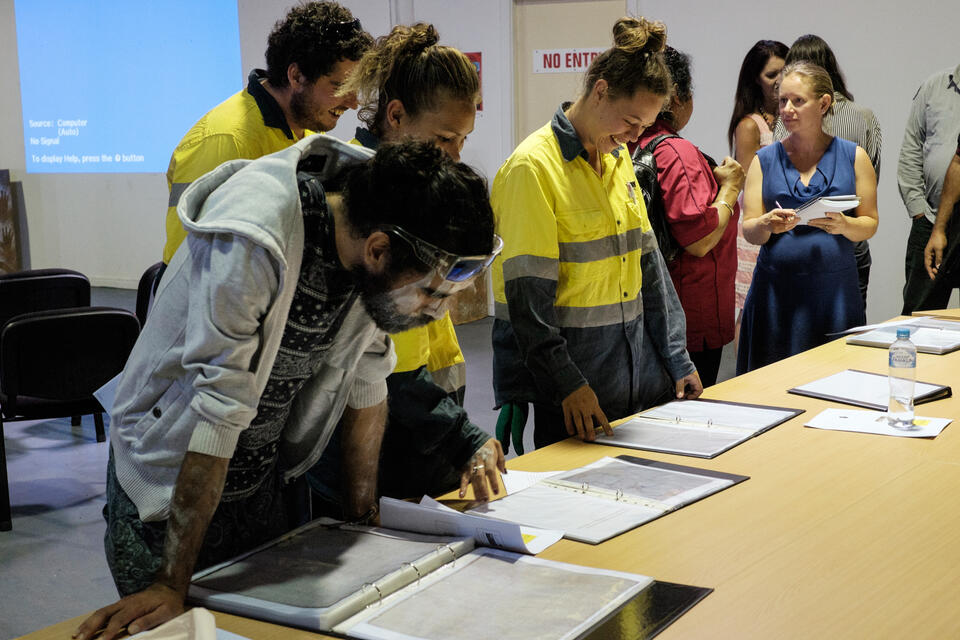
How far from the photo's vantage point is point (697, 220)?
106 inches

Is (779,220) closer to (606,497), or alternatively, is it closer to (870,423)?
(870,423)

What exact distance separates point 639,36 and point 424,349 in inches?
33.4

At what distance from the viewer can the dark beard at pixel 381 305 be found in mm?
1241

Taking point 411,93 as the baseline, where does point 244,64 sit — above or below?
above

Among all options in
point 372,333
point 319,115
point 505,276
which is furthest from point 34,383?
point 372,333

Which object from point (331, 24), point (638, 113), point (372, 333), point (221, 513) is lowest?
point (221, 513)

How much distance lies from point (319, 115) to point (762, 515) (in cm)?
137

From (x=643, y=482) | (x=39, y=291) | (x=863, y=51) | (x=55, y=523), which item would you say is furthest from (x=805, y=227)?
(x=39, y=291)

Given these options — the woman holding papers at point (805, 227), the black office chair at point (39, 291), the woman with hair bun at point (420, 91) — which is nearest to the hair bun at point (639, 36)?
the woman with hair bun at point (420, 91)

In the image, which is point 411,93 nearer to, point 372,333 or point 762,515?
point 372,333

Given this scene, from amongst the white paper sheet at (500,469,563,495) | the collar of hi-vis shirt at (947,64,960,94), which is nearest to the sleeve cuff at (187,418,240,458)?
the white paper sheet at (500,469,563,495)

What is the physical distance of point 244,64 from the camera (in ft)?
24.8

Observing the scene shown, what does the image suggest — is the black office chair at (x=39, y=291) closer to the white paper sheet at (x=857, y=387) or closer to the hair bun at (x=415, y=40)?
the hair bun at (x=415, y=40)

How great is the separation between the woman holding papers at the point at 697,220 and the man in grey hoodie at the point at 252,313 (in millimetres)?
1558
